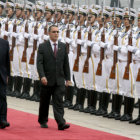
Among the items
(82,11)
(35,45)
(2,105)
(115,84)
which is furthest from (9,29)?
(2,105)

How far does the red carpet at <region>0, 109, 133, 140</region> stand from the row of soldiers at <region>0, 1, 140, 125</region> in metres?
1.68

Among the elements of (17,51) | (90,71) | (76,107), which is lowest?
(76,107)

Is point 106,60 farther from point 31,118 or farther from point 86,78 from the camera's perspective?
point 31,118

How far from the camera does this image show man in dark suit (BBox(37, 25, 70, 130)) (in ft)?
36.3

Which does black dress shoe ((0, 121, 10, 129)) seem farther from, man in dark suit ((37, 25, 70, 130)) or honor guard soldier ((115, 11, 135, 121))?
honor guard soldier ((115, 11, 135, 121))

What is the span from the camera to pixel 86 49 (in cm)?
1395

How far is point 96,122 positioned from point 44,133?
2106 mm

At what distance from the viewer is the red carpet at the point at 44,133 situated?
10062mm

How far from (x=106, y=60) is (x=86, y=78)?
0.66 m

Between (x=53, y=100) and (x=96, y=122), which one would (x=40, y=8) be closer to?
(x=96, y=122)

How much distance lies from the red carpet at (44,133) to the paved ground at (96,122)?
46cm

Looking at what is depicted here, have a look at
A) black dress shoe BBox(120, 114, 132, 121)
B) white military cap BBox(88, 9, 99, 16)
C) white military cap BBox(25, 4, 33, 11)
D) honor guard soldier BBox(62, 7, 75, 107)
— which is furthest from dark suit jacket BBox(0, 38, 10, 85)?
white military cap BBox(25, 4, 33, 11)

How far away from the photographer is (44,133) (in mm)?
10531

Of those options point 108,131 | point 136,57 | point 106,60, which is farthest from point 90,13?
point 108,131
